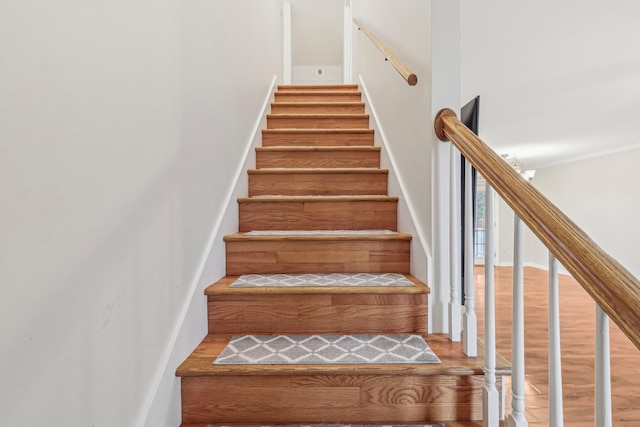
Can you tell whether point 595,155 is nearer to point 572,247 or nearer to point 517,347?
point 517,347

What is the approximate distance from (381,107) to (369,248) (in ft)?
4.10

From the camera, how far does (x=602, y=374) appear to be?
603 millimetres

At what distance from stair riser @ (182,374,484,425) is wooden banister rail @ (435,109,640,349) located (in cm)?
57

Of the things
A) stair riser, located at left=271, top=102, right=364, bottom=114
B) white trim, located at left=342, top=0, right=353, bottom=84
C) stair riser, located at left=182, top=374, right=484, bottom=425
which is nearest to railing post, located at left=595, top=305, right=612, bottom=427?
stair riser, located at left=182, top=374, right=484, bottom=425

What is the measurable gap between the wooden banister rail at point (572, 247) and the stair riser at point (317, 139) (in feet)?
4.99

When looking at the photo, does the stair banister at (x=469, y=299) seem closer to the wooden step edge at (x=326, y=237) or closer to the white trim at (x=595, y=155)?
the wooden step edge at (x=326, y=237)

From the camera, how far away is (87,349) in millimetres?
719

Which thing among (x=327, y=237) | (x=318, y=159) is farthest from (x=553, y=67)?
(x=327, y=237)

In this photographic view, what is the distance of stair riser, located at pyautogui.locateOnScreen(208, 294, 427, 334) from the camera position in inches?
51.4

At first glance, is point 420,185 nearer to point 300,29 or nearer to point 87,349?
point 87,349

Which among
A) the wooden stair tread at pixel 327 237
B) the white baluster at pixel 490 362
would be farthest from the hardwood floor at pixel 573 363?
the wooden stair tread at pixel 327 237

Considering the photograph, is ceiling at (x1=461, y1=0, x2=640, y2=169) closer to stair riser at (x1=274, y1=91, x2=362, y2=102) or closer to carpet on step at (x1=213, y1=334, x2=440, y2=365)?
stair riser at (x1=274, y1=91, x2=362, y2=102)

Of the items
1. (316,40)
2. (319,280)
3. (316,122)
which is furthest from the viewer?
(316,40)

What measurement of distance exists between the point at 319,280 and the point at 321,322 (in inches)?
7.3
